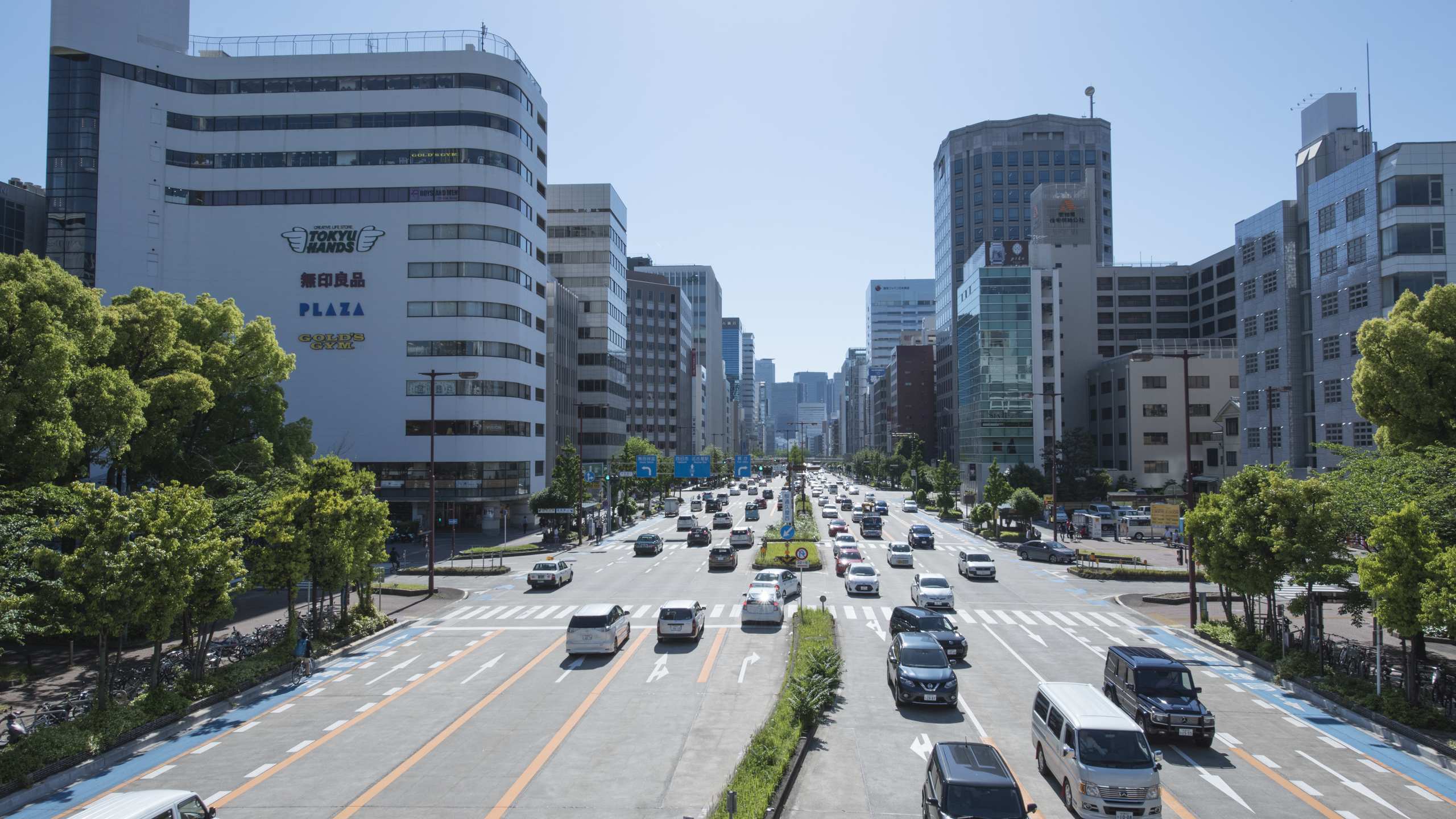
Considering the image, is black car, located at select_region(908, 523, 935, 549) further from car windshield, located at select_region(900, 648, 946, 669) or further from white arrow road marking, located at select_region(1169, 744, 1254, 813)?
white arrow road marking, located at select_region(1169, 744, 1254, 813)

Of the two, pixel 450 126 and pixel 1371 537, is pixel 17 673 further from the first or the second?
pixel 450 126

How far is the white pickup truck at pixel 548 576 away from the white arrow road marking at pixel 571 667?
55.3 ft

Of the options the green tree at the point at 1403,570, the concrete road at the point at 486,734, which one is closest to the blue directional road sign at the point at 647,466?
the concrete road at the point at 486,734

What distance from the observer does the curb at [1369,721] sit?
18.2 meters

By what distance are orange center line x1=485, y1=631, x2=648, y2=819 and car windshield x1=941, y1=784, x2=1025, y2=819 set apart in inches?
321

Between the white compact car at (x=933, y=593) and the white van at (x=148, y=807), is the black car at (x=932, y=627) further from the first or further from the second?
the white van at (x=148, y=807)

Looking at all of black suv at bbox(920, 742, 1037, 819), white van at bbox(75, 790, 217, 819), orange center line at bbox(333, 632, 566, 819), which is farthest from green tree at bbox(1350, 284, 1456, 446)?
white van at bbox(75, 790, 217, 819)

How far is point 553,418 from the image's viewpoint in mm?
89875

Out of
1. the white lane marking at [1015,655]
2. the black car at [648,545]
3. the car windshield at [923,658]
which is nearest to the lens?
the car windshield at [923,658]

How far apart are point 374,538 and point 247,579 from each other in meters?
5.20

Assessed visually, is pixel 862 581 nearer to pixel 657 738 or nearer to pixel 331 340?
pixel 657 738

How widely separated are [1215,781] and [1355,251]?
193 feet

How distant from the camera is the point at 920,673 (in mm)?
21688

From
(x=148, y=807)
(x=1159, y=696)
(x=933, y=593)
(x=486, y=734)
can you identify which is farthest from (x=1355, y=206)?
(x=148, y=807)
